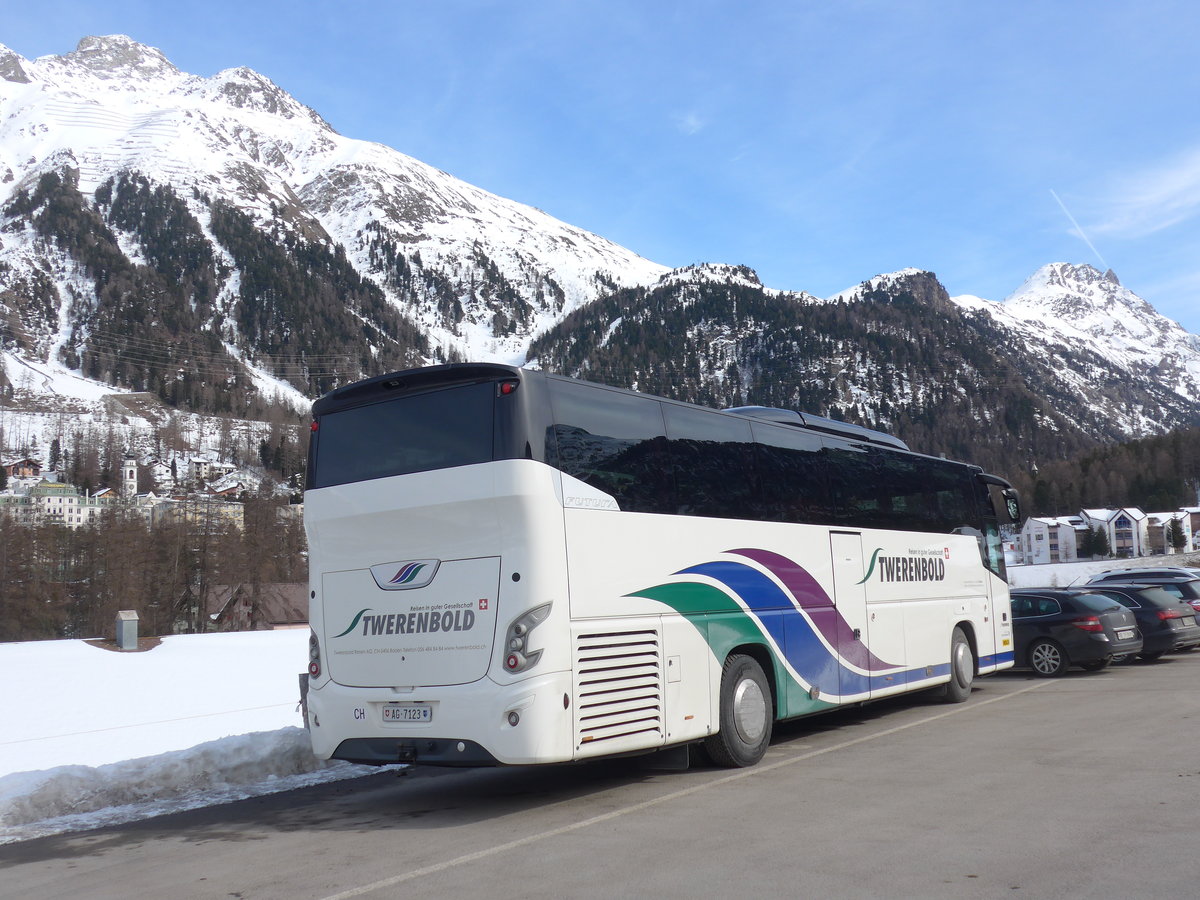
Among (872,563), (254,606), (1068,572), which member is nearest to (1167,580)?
(872,563)

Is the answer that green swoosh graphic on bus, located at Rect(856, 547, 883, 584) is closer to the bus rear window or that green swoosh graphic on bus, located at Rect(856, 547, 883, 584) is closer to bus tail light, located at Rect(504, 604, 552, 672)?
bus tail light, located at Rect(504, 604, 552, 672)

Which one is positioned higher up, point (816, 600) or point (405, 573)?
point (405, 573)

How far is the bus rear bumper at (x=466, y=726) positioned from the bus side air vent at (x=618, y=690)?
8.0 inches

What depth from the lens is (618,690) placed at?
8375 mm

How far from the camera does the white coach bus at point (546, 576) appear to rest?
7.91 metres

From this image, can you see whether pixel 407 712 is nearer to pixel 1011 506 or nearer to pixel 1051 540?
pixel 1011 506

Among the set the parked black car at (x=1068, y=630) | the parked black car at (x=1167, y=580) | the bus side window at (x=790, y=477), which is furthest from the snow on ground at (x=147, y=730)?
the parked black car at (x=1167, y=580)

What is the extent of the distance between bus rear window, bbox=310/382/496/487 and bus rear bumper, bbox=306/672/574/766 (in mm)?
1774

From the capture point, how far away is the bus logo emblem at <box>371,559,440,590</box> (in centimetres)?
836

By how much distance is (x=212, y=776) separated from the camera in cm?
983

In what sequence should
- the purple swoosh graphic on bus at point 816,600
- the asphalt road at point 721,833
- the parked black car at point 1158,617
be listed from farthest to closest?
the parked black car at point 1158,617 < the purple swoosh graphic on bus at point 816,600 < the asphalt road at point 721,833

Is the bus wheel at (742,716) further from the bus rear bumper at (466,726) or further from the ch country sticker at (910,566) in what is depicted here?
the ch country sticker at (910,566)

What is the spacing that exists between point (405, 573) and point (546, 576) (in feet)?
4.37

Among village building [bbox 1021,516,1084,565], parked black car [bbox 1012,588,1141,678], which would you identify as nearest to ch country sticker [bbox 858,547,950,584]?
parked black car [bbox 1012,588,1141,678]
